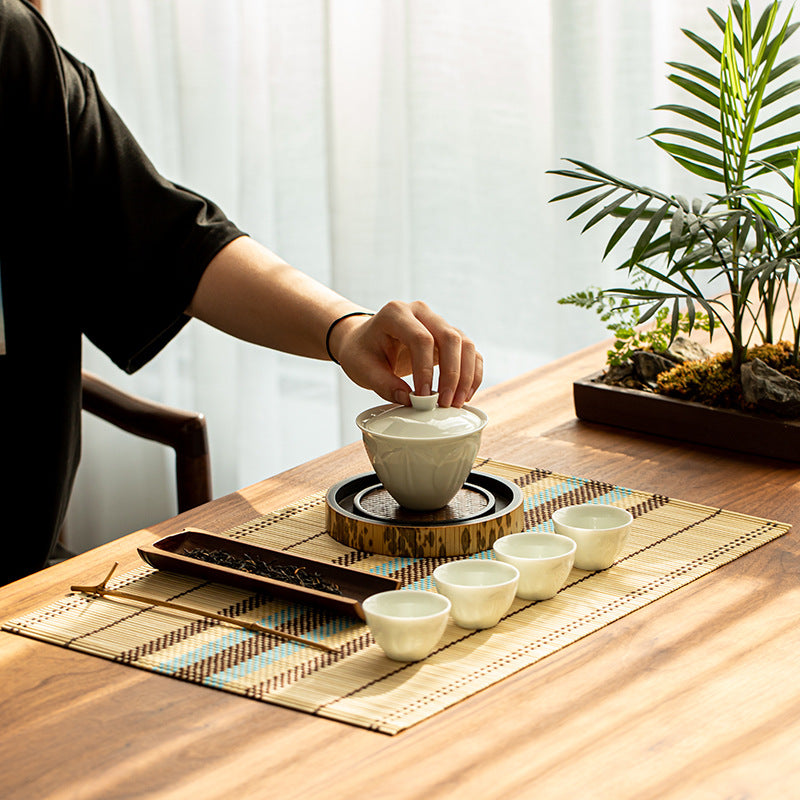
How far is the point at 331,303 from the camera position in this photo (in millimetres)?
1344

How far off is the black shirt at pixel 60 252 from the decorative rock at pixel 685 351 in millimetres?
611

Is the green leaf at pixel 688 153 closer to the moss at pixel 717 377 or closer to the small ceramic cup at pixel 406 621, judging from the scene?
the moss at pixel 717 377

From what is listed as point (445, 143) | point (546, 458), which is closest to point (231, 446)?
point (445, 143)

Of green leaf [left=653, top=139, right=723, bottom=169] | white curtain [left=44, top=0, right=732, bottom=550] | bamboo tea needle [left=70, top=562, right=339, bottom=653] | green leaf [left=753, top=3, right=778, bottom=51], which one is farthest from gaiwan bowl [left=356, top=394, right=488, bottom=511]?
white curtain [left=44, top=0, right=732, bottom=550]

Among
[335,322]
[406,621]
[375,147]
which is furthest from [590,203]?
[375,147]

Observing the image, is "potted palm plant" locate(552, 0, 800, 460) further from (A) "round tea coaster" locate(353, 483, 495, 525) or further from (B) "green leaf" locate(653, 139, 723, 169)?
(A) "round tea coaster" locate(353, 483, 495, 525)

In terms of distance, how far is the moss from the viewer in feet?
4.49

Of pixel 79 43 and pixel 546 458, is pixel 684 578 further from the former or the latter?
pixel 79 43

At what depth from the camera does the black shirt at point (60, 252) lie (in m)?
1.45

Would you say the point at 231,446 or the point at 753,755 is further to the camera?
the point at 231,446

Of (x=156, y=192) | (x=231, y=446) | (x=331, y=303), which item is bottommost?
(x=231, y=446)

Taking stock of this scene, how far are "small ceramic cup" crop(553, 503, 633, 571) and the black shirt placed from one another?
2.05 ft

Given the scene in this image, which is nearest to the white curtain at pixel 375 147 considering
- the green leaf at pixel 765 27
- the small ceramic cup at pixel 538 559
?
the green leaf at pixel 765 27

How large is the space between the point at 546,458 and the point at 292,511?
1.09 ft
